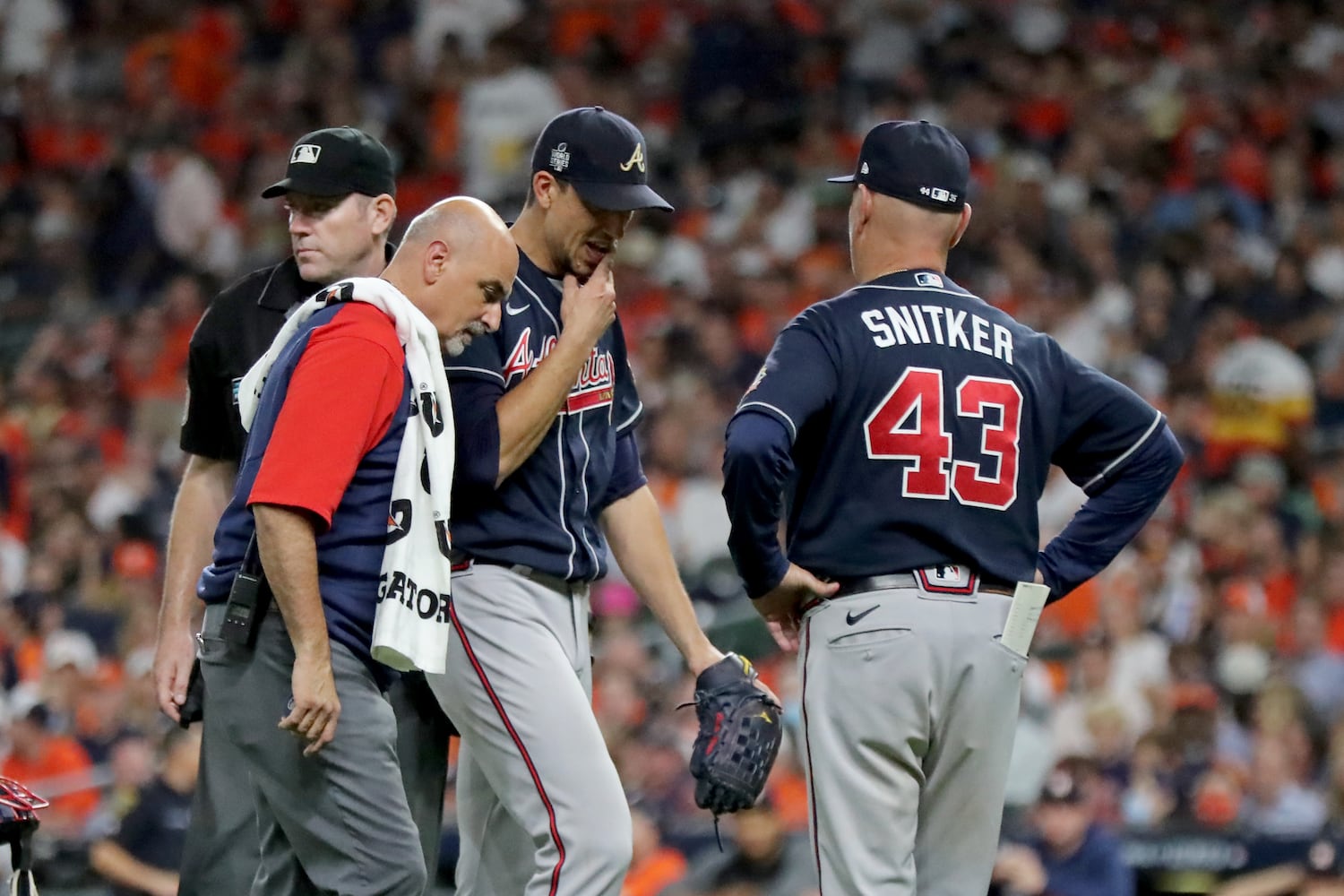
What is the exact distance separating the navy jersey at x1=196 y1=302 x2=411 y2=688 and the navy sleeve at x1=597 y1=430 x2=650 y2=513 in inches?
34.8

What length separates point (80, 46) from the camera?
48.8ft

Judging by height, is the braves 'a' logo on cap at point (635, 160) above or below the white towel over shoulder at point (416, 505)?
above

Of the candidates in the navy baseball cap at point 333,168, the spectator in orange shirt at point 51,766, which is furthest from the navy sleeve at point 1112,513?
the spectator in orange shirt at point 51,766

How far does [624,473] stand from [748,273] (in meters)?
7.66

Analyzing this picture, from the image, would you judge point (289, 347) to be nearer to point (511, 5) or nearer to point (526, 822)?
point (526, 822)

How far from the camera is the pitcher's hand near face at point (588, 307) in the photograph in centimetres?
420

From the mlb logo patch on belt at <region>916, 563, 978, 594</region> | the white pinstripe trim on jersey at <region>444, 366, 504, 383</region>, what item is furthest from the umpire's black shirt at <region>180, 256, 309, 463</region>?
the mlb logo patch on belt at <region>916, 563, 978, 594</region>

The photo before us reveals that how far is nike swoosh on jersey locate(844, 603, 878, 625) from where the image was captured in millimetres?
4152

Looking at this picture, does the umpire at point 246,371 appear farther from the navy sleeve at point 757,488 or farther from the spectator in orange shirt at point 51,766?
the spectator in orange shirt at point 51,766

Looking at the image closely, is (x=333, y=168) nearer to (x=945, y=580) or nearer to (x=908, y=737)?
(x=945, y=580)

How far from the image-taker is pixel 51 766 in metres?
9.11

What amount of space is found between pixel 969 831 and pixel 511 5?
1165 centimetres

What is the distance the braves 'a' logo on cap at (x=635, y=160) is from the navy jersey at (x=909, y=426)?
0.54 meters

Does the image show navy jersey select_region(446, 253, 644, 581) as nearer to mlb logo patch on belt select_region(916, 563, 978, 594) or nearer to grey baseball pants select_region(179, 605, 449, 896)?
grey baseball pants select_region(179, 605, 449, 896)
